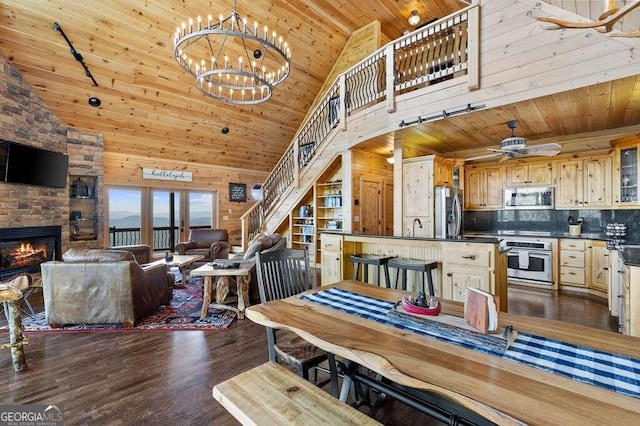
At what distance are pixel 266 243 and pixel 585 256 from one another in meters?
5.34

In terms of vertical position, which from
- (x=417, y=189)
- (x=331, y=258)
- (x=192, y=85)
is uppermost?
(x=192, y=85)

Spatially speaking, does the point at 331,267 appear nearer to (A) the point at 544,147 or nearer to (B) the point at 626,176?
(A) the point at 544,147

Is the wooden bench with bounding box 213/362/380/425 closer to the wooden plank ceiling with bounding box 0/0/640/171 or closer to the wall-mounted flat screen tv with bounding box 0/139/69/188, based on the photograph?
the wooden plank ceiling with bounding box 0/0/640/171

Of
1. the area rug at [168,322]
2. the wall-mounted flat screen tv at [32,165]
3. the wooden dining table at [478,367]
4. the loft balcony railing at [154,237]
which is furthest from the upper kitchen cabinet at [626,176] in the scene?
the wall-mounted flat screen tv at [32,165]

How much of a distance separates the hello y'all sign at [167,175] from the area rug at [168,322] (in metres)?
4.24

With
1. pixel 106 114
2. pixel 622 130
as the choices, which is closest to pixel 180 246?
pixel 106 114

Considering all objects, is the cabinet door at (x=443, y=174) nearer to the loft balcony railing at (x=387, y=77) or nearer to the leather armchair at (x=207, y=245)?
the loft balcony railing at (x=387, y=77)

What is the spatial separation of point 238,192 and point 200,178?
4.00ft

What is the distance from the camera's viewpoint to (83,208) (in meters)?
6.64

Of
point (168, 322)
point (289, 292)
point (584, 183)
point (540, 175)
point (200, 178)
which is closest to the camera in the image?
point (289, 292)

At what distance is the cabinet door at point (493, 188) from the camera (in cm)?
626

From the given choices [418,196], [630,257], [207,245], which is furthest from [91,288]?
[630,257]

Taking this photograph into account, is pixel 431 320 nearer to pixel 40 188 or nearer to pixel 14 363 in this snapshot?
pixel 14 363

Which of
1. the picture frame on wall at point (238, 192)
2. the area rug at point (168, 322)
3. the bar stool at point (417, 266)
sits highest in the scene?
the picture frame on wall at point (238, 192)
